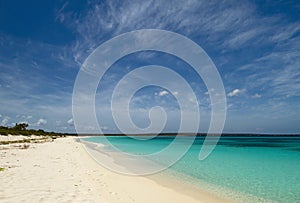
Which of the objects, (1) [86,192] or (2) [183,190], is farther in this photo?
(2) [183,190]

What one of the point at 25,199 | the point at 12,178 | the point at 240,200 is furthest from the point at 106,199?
the point at 240,200

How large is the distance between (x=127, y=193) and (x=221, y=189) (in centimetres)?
473

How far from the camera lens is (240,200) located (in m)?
8.02

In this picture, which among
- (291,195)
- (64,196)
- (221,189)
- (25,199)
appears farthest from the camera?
(221,189)

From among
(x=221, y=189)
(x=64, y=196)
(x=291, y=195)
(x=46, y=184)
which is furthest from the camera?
(x=221, y=189)

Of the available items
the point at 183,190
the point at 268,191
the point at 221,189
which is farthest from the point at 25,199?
the point at 268,191

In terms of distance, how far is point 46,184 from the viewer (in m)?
7.10

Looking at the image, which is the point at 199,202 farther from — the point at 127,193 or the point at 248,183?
the point at 248,183

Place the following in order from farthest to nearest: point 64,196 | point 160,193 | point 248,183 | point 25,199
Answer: point 248,183 < point 160,193 < point 64,196 < point 25,199

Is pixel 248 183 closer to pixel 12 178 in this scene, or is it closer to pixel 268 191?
pixel 268 191

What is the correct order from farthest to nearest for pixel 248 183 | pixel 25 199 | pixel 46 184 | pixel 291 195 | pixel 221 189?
pixel 248 183 < pixel 221 189 < pixel 291 195 < pixel 46 184 < pixel 25 199

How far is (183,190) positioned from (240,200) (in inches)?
91.1

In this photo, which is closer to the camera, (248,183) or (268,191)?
(268,191)

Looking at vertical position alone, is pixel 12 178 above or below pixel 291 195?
above
